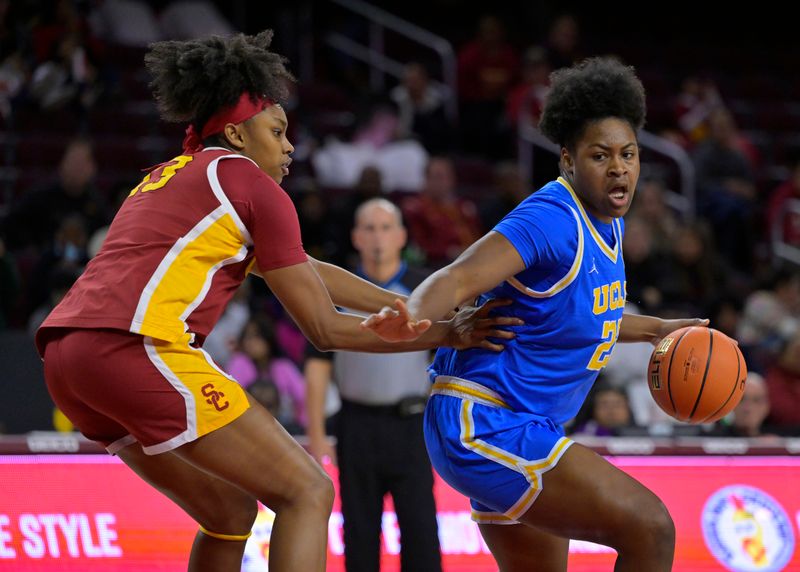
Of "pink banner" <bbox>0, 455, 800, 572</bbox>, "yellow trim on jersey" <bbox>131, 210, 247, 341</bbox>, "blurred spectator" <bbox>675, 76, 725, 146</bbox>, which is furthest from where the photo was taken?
"blurred spectator" <bbox>675, 76, 725, 146</bbox>

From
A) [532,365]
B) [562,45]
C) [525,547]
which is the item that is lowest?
[525,547]

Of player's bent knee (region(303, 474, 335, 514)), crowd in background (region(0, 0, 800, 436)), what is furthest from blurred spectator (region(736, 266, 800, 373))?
player's bent knee (region(303, 474, 335, 514))

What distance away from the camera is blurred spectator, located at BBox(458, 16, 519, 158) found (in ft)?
40.5

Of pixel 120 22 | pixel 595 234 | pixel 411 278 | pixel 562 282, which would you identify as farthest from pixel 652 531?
pixel 120 22

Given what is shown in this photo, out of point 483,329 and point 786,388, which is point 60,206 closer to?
point 786,388

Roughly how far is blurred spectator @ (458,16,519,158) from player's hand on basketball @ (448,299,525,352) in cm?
846

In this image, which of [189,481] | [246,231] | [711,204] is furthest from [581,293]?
[711,204]

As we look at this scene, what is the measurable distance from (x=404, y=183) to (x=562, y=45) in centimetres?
308

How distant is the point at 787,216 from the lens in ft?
39.5

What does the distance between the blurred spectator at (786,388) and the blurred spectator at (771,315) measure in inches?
27.1

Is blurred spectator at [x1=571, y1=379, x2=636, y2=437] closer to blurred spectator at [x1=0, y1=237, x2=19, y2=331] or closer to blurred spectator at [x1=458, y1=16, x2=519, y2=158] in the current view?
blurred spectator at [x1=0, y1=237, x2=19, y2=331]

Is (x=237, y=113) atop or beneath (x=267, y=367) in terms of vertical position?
atop

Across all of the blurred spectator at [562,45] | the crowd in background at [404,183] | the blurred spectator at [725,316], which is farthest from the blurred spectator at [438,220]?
the blurred spectator at [562,45]

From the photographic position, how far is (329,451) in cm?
586
